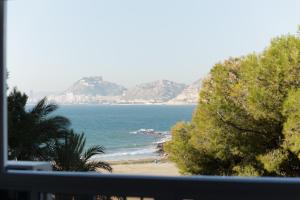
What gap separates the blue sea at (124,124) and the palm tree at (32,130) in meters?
15.0

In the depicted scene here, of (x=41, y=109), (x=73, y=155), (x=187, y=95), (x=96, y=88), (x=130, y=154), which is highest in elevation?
(x=96, y=88)

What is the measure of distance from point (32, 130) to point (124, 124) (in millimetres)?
22891

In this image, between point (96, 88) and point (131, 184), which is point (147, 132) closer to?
point (96, 88)

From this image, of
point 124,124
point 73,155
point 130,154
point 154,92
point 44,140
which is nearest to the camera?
point 73,155

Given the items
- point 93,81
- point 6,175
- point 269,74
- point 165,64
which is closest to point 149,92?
point 165,64

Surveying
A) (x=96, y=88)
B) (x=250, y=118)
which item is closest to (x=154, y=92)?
(x=96, y=88)

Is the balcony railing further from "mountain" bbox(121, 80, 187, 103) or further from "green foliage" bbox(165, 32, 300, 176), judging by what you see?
"mountain" bbox(121, 80, 187, 103)

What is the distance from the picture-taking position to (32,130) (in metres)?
8.47

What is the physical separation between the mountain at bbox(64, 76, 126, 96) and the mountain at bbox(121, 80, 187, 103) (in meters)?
0.87

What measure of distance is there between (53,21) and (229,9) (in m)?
14.3

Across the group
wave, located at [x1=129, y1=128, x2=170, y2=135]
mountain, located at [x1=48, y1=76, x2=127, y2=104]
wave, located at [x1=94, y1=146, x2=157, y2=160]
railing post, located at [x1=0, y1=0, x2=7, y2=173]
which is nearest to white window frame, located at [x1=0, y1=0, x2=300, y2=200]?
railing post, located at [x1=0, y1=0, x2=7, y2=173]

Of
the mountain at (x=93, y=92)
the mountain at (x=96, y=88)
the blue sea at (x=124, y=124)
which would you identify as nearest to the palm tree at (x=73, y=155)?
the blue sea at (x=124, y=124)

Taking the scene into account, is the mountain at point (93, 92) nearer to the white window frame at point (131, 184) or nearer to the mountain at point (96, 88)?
the mountain at point (96, 88)

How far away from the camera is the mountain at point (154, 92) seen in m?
30.6
